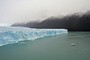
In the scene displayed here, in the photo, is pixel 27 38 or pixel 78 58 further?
pixel 27 38

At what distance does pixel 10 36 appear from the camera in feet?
19.5

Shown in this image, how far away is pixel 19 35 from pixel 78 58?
Answer: 12.4 ft

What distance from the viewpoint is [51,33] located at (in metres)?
11.3

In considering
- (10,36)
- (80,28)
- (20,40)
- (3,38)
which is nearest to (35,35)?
(20,40)

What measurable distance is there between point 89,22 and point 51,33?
12.5 metres

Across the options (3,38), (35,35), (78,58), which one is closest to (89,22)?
(35,35)

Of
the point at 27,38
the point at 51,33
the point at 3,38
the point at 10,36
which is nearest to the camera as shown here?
the point at 3,38

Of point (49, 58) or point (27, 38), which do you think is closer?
point (49, 58)

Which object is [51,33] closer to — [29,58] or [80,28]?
[29,58]

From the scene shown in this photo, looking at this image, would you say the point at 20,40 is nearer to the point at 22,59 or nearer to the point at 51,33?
the point at 22,59

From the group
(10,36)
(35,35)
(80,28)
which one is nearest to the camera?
(10,36)

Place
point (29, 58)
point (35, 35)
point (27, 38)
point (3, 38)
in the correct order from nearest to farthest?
point (29, 58), point (3, 38), point (27, 38), point (35, 35)

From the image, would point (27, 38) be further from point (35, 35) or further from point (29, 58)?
point (29, 58)

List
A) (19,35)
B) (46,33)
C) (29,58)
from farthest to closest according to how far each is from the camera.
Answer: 1. (46,33)
2. (19,35)
3. (29,58)
